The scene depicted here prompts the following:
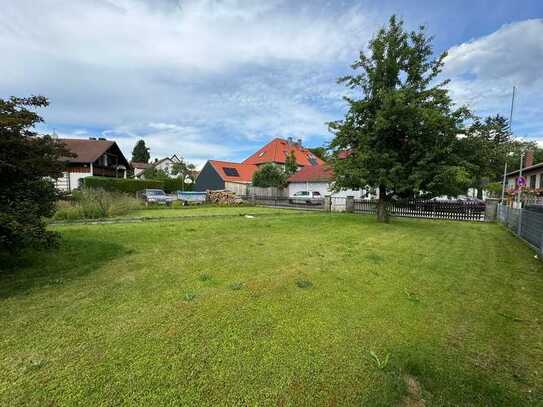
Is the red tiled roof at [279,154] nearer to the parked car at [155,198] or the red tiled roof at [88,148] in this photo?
the parked car at [155,198]

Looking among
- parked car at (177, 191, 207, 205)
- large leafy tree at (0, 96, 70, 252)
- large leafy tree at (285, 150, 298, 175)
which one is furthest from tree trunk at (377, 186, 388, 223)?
large leafy tree at (285, 150, 298, 175)

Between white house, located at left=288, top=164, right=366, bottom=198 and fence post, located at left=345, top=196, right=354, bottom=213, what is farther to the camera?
white house, located at left=288, top=164, right=366, bottom=198

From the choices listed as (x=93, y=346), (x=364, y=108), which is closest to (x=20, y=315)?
(x=93, y=346)

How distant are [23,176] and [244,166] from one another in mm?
36102

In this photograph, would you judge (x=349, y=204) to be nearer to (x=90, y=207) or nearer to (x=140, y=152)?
(x=90, y=207)

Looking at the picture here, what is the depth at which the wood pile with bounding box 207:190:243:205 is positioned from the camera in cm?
2480

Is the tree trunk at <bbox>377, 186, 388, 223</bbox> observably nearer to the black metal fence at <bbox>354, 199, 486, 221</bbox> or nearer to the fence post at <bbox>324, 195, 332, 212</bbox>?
the black metal fence at <bbox>354, 199, 486, 221</bbox>

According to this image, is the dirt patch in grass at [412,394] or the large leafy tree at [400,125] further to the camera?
the large leafy tree at [400,125]

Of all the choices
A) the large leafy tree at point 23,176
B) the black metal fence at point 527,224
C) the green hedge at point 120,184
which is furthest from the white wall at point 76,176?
the black metal fence at point 527,224

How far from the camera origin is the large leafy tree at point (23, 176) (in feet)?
11.6

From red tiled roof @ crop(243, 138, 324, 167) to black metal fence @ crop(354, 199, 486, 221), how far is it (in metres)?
22.8

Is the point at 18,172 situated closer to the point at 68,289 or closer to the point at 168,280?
the point at 68,289

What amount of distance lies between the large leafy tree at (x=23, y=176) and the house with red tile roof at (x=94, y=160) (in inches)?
1040

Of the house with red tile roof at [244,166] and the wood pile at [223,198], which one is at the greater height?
the house with red tile roof at [244,166]
